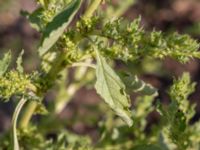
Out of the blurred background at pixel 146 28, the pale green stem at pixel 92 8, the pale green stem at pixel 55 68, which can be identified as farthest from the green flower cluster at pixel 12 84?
the blurred background at pixel 146 28

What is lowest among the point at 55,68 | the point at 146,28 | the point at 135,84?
the point at 135,84

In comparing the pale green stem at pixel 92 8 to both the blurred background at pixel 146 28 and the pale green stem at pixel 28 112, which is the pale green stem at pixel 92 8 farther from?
the blurred background at pixel 146 28

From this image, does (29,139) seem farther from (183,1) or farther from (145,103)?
(183,1)

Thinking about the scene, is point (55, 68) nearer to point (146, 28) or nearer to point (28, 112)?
point (28, 112)

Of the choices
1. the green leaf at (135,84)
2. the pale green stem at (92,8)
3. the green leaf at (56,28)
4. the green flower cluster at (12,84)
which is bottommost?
the green leaf at (135,84)

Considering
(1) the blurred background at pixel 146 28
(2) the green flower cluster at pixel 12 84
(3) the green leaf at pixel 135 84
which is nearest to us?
(2) the green flower cluster at pixel 12 84

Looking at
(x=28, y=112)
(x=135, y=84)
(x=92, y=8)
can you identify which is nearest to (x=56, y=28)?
(x=92, y=8)

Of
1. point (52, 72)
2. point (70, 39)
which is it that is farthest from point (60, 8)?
point (52, 72)
